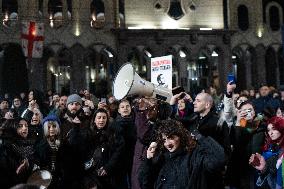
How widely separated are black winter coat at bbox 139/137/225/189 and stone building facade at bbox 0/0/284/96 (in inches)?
790

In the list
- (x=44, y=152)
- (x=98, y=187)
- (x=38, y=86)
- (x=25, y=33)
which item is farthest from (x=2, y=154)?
(x=38, y=86)

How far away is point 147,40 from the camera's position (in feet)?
87.7

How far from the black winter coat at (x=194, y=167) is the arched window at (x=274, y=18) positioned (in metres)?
26.8

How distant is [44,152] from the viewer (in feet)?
19.9

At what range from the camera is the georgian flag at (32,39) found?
18281 millimetres

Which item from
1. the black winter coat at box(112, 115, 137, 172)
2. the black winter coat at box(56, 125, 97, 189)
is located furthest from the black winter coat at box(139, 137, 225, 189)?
the black winter coat at box(112, 115, 137, 172)

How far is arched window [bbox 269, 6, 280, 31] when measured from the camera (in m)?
29.5

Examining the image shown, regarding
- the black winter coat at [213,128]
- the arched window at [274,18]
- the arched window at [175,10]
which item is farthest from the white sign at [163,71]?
the arched window at [274,18]

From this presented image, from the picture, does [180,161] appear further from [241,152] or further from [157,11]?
[157,11]

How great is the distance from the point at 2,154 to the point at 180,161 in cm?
258

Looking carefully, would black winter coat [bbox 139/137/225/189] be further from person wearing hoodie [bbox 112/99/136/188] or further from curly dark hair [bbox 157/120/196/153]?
person wearing hoodie [bbox 112/99/136/188]

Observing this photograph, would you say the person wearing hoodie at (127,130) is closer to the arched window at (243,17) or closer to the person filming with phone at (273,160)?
the person filming with phone at (273,160)

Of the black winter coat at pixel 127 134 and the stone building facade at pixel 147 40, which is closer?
the black winter coat at pixel 127 134

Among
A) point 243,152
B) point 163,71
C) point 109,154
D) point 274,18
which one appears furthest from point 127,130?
point 274,18
